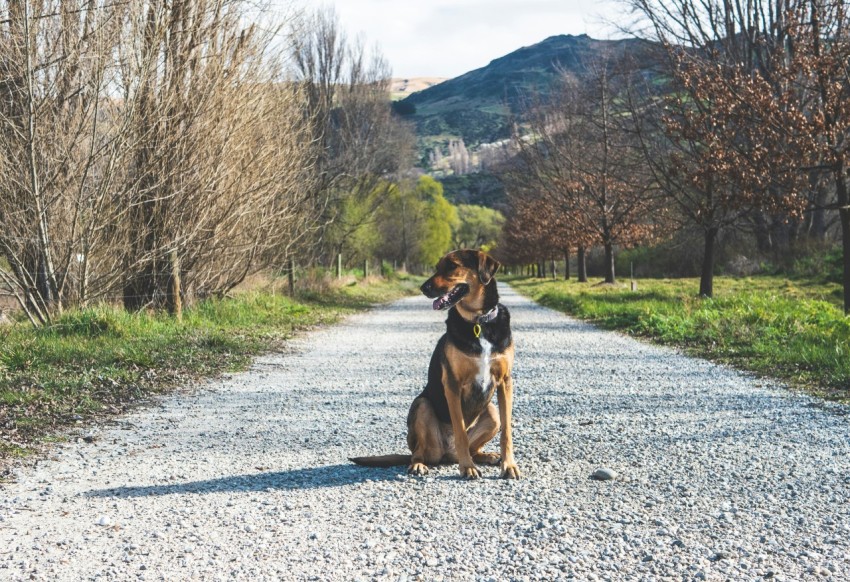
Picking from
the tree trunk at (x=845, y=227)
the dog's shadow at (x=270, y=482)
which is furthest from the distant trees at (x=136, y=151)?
the tree trunk at (x=845, y=227)

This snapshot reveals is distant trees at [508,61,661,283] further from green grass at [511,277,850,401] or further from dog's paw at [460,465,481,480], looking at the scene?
dog's paw at [460,465,481,480]

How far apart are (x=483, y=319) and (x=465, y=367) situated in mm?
314

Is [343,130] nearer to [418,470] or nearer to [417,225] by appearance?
[418,470]

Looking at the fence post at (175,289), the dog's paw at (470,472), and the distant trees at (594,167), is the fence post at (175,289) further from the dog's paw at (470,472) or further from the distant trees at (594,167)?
the distant trees at (594,167)

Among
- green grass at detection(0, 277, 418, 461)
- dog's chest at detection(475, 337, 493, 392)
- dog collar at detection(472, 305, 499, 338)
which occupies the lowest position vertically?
green grass at detection(0, 277, 418, 461)

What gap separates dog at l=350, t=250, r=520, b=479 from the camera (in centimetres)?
477

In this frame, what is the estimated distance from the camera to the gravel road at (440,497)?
355cm

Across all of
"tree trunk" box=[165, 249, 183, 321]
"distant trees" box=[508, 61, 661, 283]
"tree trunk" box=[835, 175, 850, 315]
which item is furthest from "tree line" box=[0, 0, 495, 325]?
"distant trees" box=[508, 61, 661, 283]

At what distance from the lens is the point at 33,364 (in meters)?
9.27

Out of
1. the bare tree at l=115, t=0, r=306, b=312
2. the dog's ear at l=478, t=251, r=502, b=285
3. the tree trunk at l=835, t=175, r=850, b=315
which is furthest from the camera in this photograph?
the tree trunk at l=835, t=175, r=850, b=315

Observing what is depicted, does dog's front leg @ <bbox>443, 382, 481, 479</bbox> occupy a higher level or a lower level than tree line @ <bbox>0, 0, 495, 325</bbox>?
lower

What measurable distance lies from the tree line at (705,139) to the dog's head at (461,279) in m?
12.4

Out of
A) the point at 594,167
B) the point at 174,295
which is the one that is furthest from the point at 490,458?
the point at 594,167

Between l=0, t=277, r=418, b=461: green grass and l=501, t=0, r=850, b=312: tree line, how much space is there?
10.6m
